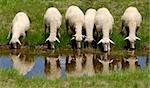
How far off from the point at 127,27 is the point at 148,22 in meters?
2.30

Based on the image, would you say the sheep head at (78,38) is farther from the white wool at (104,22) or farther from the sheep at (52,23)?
the white wool at (104,22)

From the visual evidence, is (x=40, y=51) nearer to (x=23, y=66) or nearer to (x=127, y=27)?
(x=23, y=66)

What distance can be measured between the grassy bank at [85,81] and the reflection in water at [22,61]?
9.25 ft

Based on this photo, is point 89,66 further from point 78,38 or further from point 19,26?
point 19,26

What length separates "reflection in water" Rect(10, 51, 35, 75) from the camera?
63.5 feet

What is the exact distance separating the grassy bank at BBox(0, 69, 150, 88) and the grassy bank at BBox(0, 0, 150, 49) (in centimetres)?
734

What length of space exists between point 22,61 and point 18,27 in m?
3.59

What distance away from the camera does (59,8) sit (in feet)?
93.9

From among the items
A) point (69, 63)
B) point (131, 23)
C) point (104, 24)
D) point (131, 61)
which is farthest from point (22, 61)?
point (131, 23)

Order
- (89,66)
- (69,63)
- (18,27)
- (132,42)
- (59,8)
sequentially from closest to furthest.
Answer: (89,66) < (69,63) < (132,42) < (18,27) < (59,8)

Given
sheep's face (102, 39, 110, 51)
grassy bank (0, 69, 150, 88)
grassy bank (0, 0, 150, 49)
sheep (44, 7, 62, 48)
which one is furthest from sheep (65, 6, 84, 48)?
grassy bank (0, 69, 150, 88)

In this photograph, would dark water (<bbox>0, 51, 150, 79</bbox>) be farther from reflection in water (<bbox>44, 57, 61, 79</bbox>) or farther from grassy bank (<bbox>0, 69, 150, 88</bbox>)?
grassy bank (<bbox>0, 69, 150, 88</bbox>)

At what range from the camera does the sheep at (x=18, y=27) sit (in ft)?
75.4

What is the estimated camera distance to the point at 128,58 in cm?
2138
